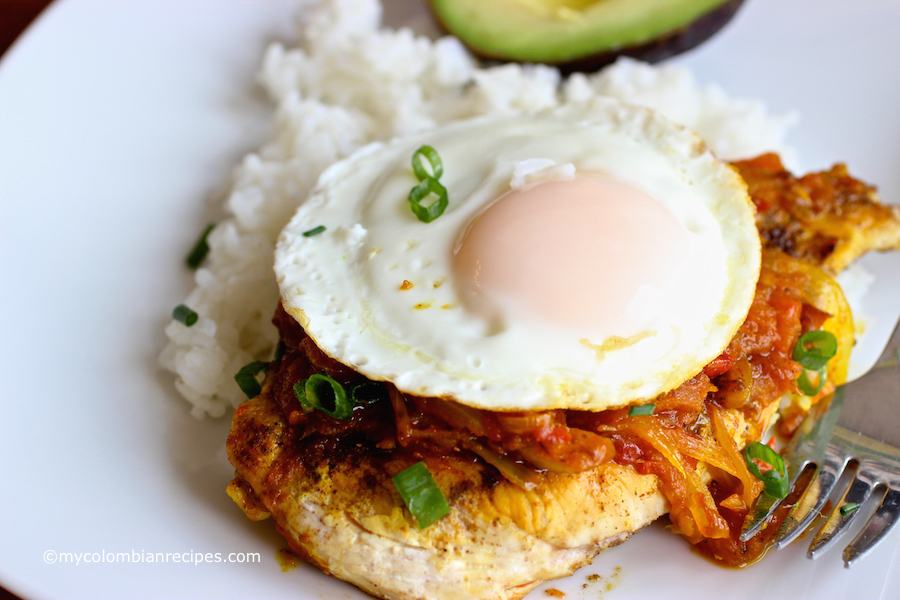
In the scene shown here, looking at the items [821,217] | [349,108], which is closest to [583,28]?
[349,108]

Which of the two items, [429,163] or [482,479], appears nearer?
[482,479]

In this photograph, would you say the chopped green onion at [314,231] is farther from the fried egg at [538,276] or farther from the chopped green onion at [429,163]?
the chopped green onion at [429,163]

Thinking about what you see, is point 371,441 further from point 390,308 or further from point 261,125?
point 261,125

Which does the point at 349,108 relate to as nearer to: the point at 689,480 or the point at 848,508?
the point at 689,480

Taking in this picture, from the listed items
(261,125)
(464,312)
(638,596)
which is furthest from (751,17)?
(638,596)

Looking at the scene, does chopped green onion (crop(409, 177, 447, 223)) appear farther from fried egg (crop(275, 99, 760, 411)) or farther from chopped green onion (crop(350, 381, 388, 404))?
chopped green onion (crop(350, 381, 388, 404))

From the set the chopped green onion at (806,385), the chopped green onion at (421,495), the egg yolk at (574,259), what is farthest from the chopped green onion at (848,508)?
the chopped green onion at (421,495)

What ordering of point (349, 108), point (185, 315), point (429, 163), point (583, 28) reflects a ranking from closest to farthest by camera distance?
point (429, 163) < point (185, 315) < point (583, 28) < point (349, 108)
